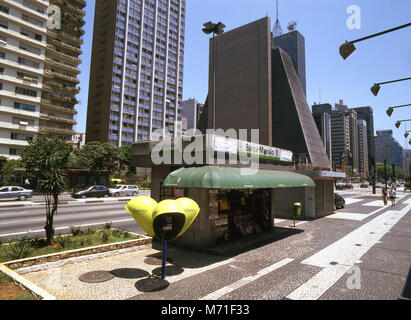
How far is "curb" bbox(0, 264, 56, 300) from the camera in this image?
5.39 m

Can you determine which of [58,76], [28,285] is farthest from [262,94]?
[28,285]

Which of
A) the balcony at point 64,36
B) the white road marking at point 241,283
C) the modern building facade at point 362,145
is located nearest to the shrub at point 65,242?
the white road marking at point 241,283

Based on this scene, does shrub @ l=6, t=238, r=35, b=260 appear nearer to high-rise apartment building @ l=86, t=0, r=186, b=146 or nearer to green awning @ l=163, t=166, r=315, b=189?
green awning @ l=163, t=166, r=315, b=189

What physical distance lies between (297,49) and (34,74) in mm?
164893

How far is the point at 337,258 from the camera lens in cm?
937

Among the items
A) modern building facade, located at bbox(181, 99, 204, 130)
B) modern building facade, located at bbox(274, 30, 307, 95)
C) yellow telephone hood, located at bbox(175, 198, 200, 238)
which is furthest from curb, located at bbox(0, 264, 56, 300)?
modern building facade, located at bbox(274, 30, 307, 95)

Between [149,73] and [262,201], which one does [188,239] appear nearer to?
[262,201]

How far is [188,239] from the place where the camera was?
33.9 feet

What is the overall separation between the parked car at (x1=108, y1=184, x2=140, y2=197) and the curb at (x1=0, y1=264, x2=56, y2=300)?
31.1 meters

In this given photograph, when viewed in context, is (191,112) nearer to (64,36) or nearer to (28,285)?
(64,36)

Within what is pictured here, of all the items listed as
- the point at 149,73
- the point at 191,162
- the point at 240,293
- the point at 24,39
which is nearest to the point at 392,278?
the point at 240,293

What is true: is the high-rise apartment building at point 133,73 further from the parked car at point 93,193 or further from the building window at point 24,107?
the parked car at point 93,193

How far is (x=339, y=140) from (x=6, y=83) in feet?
565
